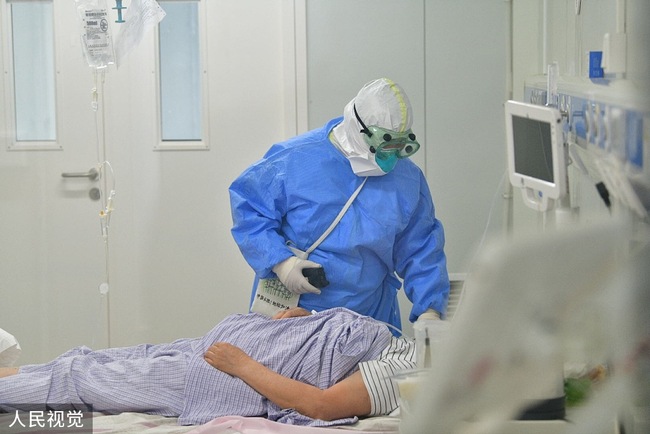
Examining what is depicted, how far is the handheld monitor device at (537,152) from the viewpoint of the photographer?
68.4 inches

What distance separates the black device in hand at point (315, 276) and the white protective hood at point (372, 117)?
343mm

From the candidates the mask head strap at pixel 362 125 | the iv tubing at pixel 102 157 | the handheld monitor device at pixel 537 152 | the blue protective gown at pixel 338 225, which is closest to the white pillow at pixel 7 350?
the blue protective gown at pixel 338 225

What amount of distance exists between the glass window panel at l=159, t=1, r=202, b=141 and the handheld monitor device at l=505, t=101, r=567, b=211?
224 centimetres

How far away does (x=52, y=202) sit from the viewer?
12.9 feet

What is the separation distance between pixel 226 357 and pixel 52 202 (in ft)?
5.91

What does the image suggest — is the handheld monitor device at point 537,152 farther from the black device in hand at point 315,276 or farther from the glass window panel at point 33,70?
the glass window panel at point 33,70

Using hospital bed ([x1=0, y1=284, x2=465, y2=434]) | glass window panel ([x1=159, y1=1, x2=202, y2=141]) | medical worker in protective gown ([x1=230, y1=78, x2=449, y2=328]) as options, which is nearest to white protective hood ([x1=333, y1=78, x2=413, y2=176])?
medical worker in protective gown ([x1=230, y1=78, x2=449, y2=328])

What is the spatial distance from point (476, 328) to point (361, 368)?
151cm

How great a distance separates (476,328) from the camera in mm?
943

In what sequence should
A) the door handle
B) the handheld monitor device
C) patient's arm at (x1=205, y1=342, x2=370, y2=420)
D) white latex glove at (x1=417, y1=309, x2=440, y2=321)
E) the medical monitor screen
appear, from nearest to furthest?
the handheld monitor device < the medical monitor screen < patient's arm at (x1=205, y1=342, x2=370, y2=420) < white latex glove at (x1=417, y1=309, x2=440, y2=321) < the door handle

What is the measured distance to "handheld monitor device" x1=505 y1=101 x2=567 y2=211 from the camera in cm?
174

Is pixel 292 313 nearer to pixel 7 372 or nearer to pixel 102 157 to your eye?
pixel 7 372

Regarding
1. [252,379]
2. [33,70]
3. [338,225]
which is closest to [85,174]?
[33,70]

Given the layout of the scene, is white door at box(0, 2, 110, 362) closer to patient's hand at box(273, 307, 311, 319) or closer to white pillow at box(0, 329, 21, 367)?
white pillow at box(0, 329, 21, 367)
